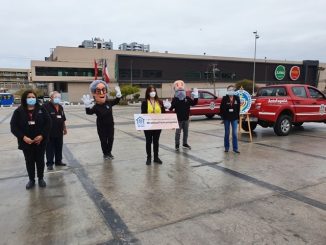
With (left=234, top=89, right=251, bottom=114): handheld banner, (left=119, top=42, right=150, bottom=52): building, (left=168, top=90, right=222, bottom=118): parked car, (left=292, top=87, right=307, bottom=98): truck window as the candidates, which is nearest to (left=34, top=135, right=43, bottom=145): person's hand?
(left=234, top=89, right=251, bottom=114): handheld banner

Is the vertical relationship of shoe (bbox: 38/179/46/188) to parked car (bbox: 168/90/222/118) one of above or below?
below

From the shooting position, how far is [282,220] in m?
3.79

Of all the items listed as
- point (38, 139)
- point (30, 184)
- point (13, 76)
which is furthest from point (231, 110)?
point (13, 76)

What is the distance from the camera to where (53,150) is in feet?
21.5

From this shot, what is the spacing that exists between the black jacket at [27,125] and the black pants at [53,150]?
1.21 metres

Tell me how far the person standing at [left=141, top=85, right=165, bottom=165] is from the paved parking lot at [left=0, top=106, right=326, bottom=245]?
1.07 feet

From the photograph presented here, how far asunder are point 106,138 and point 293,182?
402 cm

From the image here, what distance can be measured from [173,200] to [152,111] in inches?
114

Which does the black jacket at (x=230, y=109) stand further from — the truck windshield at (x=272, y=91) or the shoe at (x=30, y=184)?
the shoe at (x=30, y=184)

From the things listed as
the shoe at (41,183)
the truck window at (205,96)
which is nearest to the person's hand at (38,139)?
the shoe at (41,183)

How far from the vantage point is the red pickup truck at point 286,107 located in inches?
394

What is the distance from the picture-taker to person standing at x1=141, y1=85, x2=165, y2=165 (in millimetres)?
6744

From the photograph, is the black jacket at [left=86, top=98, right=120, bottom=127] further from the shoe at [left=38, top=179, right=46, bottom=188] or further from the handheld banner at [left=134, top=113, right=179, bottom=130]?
the shoe at [left=38, top=179, right=46, bottom=188]

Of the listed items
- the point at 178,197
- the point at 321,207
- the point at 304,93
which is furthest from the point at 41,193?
the point at 304,93
